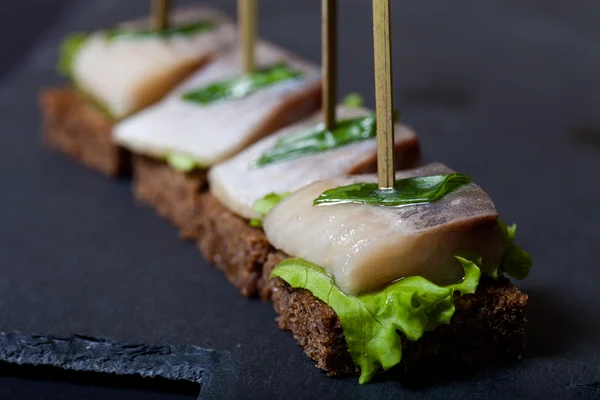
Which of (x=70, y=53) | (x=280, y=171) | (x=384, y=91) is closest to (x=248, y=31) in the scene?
(x=280, y=171)

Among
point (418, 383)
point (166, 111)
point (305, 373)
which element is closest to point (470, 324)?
point (418, 383)

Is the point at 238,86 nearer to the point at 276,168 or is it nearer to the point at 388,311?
the point at 276,168

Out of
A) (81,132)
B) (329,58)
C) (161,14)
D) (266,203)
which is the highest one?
(329,58)

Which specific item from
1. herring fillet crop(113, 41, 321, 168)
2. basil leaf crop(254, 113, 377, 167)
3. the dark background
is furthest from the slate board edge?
herring fillet crop(113, 41, 321, 168)

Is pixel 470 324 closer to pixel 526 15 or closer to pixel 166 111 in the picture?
pixel 166 111

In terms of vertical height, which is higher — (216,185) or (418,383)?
(216,185)

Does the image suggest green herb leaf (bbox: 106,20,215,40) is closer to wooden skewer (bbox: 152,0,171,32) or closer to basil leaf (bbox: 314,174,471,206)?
wooden skewer (bbox: 152,0,171,32)
